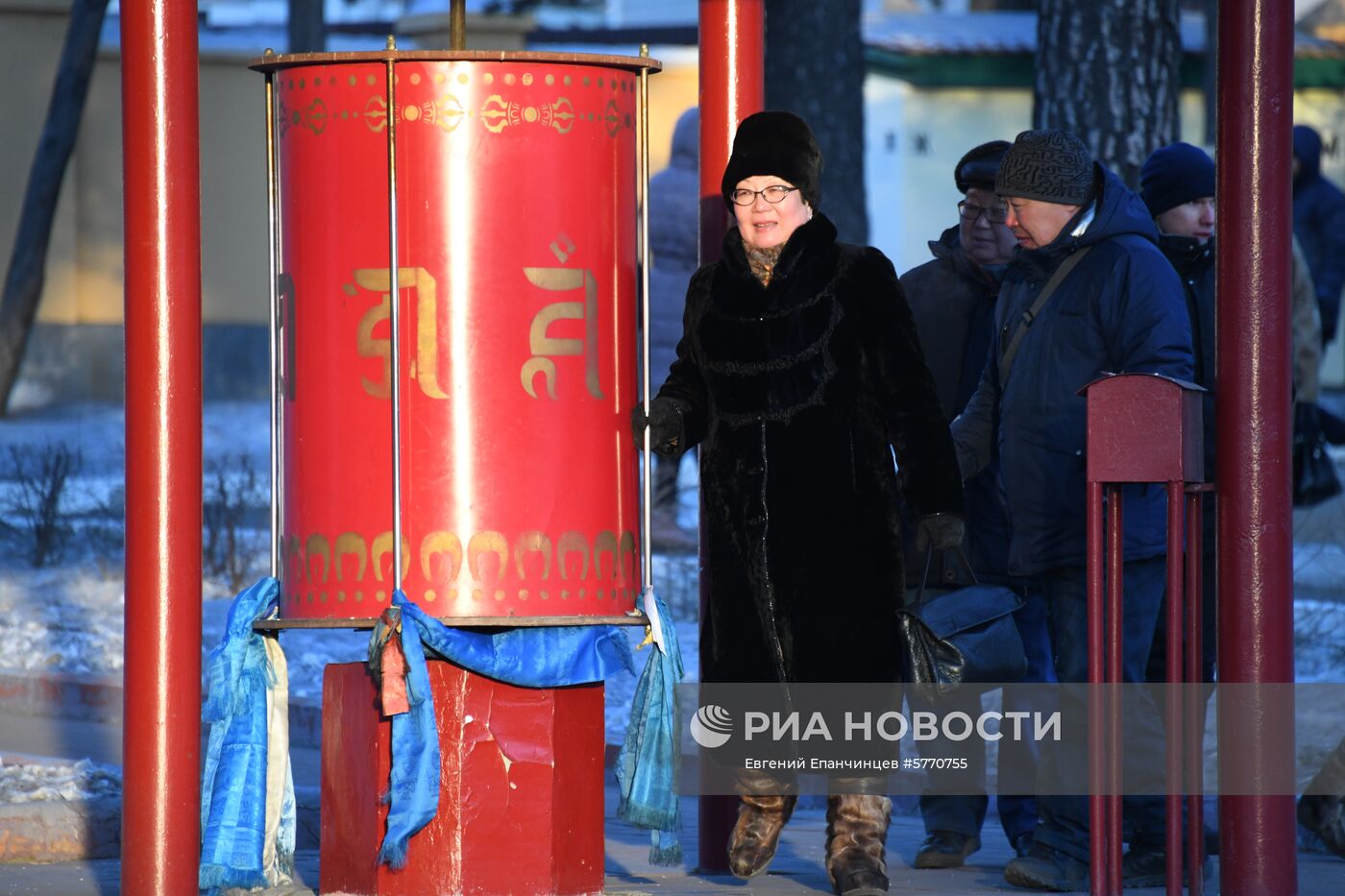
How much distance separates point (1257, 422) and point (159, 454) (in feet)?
7.28

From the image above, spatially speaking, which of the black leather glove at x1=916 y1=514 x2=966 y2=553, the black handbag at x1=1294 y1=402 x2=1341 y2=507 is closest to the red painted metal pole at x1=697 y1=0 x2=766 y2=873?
the black leather glove at x1=916 y1=514 x2=966 y2=553

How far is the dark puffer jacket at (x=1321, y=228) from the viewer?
34.6 feet

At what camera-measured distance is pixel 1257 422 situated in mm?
4707

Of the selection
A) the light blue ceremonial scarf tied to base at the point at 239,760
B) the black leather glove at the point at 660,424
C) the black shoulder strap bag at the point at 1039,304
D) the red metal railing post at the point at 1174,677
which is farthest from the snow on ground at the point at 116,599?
the red metal railing post at the point at 1174,677

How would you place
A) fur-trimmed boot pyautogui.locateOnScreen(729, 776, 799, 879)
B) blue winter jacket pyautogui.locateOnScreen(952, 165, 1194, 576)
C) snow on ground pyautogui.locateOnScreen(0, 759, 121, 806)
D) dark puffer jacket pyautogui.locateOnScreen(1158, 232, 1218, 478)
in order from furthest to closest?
snow on ground pyautogui.locateOnScreen(0, 759, 121, 806), dark puffer jacket pyautogui.locateOnScreen(1158, 232, 1218, 478), blue winter jacket pyautogui.locateOnScreen(952, 165, 1194, 576), fur-trimmed boot pyautogui.locateOnScreen(729, 776, 799, 879)

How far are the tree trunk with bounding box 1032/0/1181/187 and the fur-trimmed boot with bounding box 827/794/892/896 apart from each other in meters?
5.54

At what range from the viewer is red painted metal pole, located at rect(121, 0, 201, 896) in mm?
4750

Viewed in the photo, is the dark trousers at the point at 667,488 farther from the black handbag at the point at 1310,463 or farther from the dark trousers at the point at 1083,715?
the dark trousers at the point at 1083,715

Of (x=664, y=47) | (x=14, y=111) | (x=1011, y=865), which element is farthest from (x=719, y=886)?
(x=664, y=47)

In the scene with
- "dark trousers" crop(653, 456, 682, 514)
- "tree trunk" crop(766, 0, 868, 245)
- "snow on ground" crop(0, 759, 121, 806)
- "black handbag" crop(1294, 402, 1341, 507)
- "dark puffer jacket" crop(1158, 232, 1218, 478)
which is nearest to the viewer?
"dark puffer jacket" crop(1158, 232, 1218, 478)

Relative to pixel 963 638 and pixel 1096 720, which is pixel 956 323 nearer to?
pixel 963 638

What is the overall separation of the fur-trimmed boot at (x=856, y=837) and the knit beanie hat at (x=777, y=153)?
1.36m

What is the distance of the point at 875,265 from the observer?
207 inches

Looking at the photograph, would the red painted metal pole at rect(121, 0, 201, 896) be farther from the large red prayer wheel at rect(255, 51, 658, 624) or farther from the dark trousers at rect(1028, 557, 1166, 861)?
the dark trousers at rect(1028, 557, 1166, 861)
